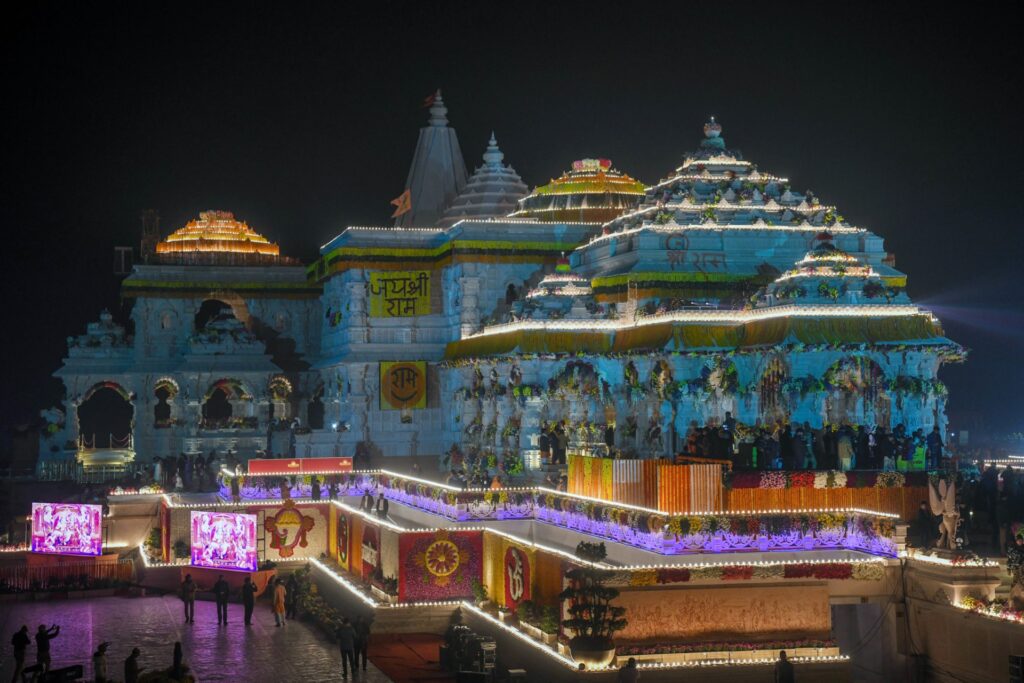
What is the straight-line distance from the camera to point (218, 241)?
211 feet

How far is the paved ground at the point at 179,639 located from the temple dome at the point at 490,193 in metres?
26.6

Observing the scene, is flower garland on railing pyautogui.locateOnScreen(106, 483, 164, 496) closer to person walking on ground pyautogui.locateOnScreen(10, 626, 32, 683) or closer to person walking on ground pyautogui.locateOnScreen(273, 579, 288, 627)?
person walking on ground pyautogui.locateOnScreen(273, 579, 288, 627)

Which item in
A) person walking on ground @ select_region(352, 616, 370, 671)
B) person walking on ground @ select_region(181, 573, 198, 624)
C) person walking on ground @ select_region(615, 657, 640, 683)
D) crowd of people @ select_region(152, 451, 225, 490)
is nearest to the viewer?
person walking on ground @ select_region(615, 657, 640, 683)

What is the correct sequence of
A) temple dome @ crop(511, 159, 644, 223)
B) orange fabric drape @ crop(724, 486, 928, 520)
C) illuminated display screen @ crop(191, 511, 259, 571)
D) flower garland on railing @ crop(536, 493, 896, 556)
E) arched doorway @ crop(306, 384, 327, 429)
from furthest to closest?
arched doorway @ crop(306, 384, 327, 429) < temple dome @ crop(511, 159, 644, 223) < illuminated display screen @ crop(191, 511, 259, 571) < orange fabric drape @ crop(724, 486, 928, 520) < flower garland on railing @ crop(536, 493, 896, 556)

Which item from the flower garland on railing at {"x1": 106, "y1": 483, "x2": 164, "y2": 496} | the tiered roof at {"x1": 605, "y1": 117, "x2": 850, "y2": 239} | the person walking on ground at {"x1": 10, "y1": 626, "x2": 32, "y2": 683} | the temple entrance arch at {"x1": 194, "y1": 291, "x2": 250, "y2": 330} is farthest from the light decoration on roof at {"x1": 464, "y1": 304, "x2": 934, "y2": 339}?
the person walking on ground at {"x1": 10, "y1": 626, "x2": 32, "y2": 683}

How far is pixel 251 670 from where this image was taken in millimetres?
24844

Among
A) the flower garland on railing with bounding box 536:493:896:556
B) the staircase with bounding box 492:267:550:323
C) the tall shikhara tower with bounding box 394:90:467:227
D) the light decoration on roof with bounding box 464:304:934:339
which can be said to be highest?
the tall shikhara tower with bounding box 394:90:467:227

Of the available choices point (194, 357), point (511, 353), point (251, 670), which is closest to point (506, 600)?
point (251, 670)

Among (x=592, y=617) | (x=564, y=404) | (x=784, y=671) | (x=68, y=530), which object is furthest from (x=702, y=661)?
(x=564, y=404)

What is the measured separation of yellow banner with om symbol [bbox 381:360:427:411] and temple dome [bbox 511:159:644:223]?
20.2 ft

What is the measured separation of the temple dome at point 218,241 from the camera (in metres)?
63.9

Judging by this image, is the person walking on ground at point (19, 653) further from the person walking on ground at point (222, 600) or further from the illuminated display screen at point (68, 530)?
the illuminated display screen at point (68, 530)

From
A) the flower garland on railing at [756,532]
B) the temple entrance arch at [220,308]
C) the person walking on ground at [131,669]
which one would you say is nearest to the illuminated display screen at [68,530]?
the person walking on ground at [131,669]

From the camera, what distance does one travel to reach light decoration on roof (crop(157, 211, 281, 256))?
64.4 m
